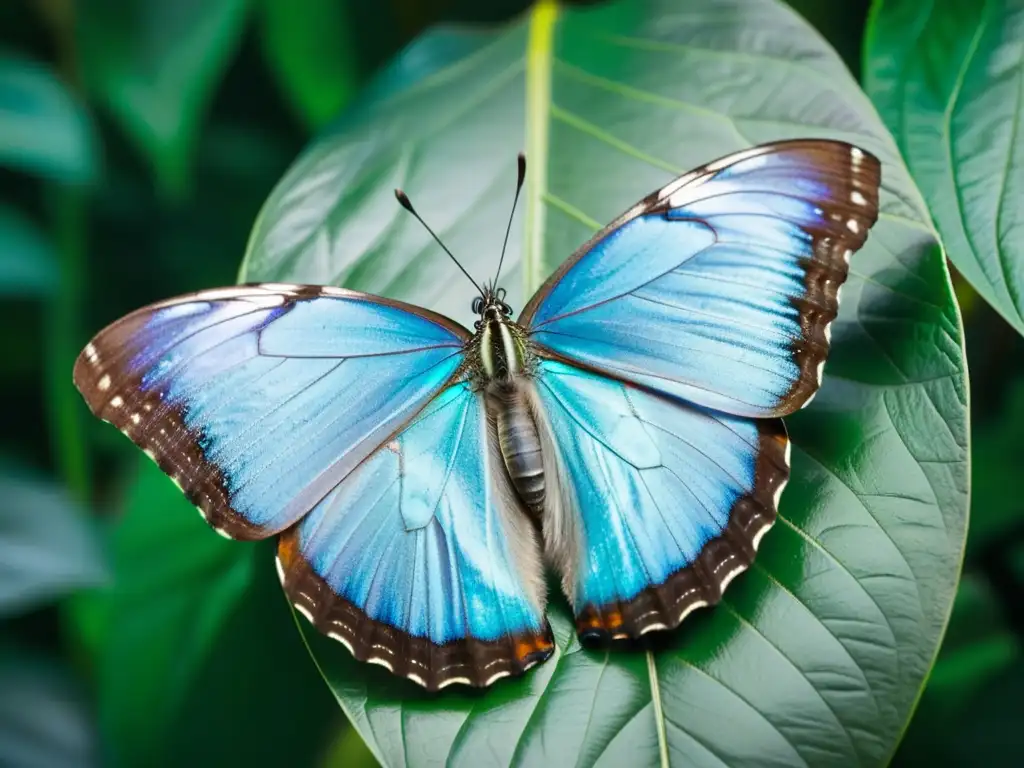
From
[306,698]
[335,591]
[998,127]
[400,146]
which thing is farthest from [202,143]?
[998,127]

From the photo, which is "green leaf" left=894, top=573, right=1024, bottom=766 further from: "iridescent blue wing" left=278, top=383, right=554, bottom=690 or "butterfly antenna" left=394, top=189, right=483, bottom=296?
"butterfly antenna" left=394, top=189, right=483, bottom=296

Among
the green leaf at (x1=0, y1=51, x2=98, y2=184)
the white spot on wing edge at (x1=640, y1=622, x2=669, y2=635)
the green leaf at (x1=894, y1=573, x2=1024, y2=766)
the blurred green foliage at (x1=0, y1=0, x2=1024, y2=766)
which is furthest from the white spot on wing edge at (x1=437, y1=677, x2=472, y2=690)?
the green leaf at (x1=0, y1=51, x2=98, y2=184)

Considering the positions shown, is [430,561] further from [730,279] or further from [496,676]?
[730,279]

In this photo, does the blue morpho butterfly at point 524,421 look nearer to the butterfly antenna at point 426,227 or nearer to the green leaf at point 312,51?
the butterfly antenna at point 426,227

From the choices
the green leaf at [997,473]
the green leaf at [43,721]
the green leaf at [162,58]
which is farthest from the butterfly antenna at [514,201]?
the green leaf at [43,721]

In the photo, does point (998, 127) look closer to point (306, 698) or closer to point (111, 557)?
point (306, 698)
